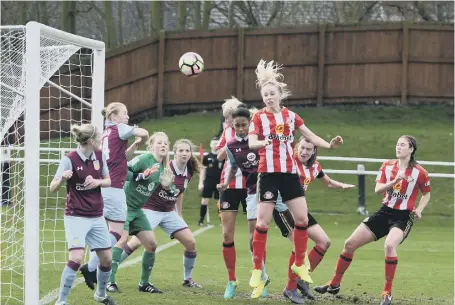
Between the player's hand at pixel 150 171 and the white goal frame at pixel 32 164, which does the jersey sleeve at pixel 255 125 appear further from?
the white goal frame at pixel 32 164

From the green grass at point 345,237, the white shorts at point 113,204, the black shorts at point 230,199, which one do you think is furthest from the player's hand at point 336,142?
the white shorts at point 113,204

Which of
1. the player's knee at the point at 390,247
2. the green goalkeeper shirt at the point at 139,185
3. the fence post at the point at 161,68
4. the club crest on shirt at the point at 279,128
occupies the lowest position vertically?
the player's knee at the point at 390,247

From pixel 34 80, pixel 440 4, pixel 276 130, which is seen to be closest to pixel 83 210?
pixel 34 80

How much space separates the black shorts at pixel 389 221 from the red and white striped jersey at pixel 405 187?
0.18 feet

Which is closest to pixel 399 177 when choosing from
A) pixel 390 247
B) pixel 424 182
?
pixel 424 182

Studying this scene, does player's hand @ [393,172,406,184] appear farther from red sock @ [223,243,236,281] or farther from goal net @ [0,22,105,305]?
goal net @ [0,22,105,305]

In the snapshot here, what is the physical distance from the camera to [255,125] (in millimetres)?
8672

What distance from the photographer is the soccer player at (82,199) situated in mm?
8023

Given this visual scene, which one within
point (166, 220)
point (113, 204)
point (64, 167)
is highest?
point (64, 167)

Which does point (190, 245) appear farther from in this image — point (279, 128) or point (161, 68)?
point (161, 68)

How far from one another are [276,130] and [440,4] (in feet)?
88.7

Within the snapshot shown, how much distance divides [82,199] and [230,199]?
6.50 ft

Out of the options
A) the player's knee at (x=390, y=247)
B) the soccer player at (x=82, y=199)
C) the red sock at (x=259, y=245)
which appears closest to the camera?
the soccer player at (x=82, y=199)

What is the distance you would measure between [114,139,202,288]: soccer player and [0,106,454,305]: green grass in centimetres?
40
